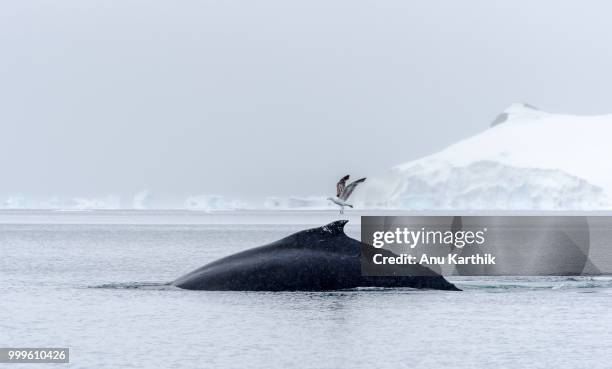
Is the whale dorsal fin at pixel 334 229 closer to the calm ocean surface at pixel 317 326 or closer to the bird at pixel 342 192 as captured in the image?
the bird at pixel 342 192

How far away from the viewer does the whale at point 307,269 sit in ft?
96.5

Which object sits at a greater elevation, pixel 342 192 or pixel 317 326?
pixel 342 192

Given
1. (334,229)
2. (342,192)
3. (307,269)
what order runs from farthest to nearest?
(342,192) → (307,269) → (334,229)

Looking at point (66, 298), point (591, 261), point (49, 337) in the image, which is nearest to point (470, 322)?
point (49, 337)

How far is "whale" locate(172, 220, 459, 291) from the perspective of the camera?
2942cm

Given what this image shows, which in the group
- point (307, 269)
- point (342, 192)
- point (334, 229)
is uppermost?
point (342, 192)

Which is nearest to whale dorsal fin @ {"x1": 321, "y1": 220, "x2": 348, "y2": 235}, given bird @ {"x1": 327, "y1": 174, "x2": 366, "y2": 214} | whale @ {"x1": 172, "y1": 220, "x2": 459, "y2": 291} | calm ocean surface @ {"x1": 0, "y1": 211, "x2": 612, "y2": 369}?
whale @ {"x1": 172, "y1": 220, "x2": 459, "y2": 291}

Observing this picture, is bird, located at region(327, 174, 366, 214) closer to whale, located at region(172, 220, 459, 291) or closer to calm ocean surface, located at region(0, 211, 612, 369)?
whale, located at region(172, 220, 459, 291)

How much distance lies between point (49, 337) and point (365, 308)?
797cm

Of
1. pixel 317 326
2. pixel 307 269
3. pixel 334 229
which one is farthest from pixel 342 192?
pixel 317 326

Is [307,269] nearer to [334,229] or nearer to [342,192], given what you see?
[334,229]

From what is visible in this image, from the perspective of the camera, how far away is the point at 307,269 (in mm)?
29703

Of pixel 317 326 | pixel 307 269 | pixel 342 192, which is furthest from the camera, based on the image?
pixel 342 192

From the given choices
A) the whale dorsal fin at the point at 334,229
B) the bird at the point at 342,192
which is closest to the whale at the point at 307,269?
the whale dorsal fin at the point at 334,229
